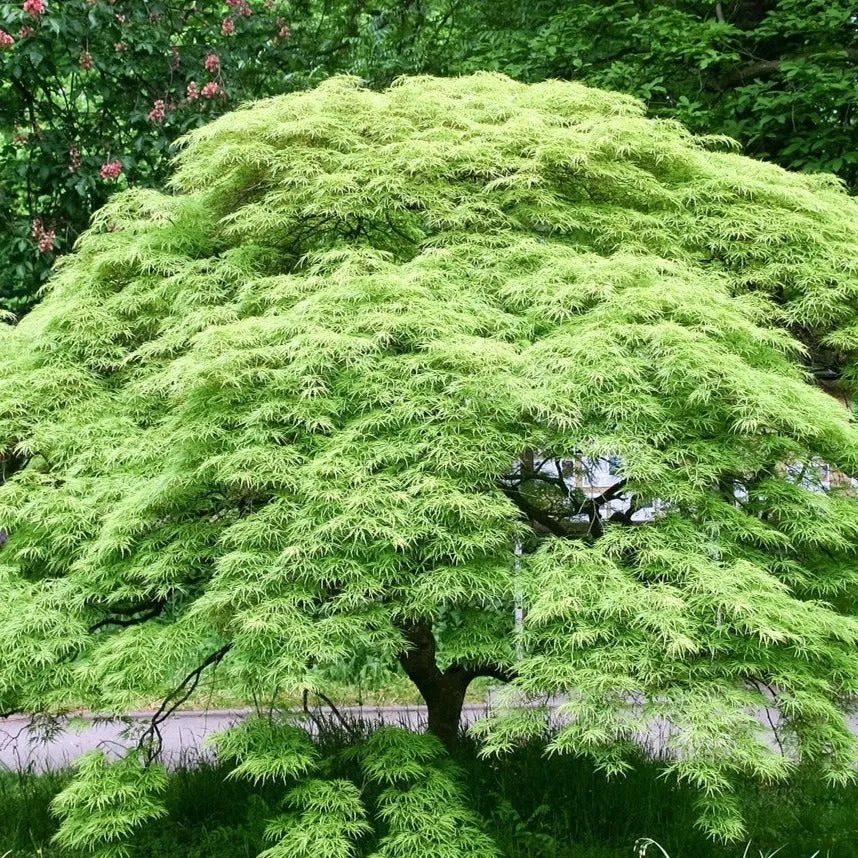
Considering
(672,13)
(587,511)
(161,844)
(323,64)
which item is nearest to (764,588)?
(587,511)

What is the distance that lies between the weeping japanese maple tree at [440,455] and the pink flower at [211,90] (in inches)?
104

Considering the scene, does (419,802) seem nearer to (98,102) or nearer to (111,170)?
(111,170)

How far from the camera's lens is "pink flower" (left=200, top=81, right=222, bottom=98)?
6.12 metres

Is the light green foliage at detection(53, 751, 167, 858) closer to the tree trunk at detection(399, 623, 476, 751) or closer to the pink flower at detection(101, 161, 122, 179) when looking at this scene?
the tree trunk at detection(399, 623, 476, 751)

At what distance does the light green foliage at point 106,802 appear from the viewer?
270 cm

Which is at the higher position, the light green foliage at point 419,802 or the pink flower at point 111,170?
the pink flower at point 111,170

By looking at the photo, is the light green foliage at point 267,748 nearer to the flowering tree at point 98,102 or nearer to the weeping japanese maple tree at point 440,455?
the weeping japanese maple tree at point 440,455

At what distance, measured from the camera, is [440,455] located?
269 cm

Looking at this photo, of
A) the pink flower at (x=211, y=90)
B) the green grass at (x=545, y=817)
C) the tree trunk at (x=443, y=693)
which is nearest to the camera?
the green grass at (x=545, y=817)

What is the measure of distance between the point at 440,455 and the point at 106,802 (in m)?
1.42

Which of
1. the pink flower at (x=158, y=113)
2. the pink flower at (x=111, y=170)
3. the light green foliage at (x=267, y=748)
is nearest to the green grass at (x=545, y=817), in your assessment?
the light green foliage at (x=267, y=748)

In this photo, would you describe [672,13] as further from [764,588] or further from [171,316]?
A: [764,588]

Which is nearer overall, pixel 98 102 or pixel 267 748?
pixel 267 748

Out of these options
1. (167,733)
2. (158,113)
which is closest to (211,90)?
(158,113)
